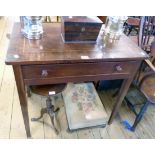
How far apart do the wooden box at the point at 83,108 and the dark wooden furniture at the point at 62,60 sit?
0.47 m

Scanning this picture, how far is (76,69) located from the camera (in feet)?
3.21

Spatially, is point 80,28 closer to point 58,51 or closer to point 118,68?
point 58,51

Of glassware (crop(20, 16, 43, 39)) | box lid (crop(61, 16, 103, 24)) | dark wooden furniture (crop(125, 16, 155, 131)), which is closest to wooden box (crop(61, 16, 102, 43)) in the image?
box lid (crop(61, 16, 103, 24))

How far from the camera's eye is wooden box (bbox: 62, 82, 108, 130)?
1.42 metres

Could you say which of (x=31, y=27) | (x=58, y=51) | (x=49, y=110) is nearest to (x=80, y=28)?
(x=58, y=51)

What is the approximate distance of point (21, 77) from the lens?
92cm

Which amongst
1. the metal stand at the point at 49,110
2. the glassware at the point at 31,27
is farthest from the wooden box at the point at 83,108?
the glassware at the point at 31,27

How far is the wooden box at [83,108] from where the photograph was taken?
4.67ft

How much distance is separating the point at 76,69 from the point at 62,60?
118 millimetres

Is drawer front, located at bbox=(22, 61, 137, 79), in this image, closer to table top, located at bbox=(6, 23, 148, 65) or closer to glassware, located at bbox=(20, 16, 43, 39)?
table top, located at bbox=(6, 23, 148, 65)

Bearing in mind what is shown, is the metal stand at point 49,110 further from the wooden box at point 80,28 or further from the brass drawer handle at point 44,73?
the wooden box at point 80,28
